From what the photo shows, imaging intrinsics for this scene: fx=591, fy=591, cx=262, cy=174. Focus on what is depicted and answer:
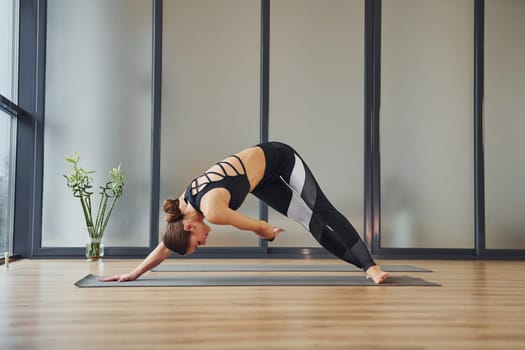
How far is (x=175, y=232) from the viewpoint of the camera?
3010 mm

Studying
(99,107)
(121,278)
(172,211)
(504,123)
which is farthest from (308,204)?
(504,123)

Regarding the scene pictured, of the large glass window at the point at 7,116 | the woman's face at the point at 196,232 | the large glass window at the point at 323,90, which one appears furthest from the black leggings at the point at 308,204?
the large glass window at the point at 7,116

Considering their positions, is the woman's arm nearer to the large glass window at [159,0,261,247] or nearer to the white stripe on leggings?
the white stripe on leggings

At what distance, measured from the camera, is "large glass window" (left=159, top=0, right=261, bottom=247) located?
5359 millimetres

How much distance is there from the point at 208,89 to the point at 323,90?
1073 millimetres

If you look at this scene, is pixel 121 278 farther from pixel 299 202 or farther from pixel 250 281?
pixel 299 202

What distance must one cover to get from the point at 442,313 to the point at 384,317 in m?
0.27

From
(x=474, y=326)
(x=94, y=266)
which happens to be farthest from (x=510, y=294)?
(x=94, y=266)

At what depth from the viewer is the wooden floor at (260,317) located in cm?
180

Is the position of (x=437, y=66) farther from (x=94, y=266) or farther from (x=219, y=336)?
(x=219, y=336)

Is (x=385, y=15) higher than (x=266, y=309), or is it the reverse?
(x=385, y=15)

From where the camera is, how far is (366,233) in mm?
5418

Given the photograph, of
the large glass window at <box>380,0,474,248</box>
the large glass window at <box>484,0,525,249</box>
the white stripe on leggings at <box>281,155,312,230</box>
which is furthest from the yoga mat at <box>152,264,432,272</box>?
the large glass window at <box>484,0,525,249</box>

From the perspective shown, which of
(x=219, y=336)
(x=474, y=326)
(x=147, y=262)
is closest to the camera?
(x=219, y=336)
